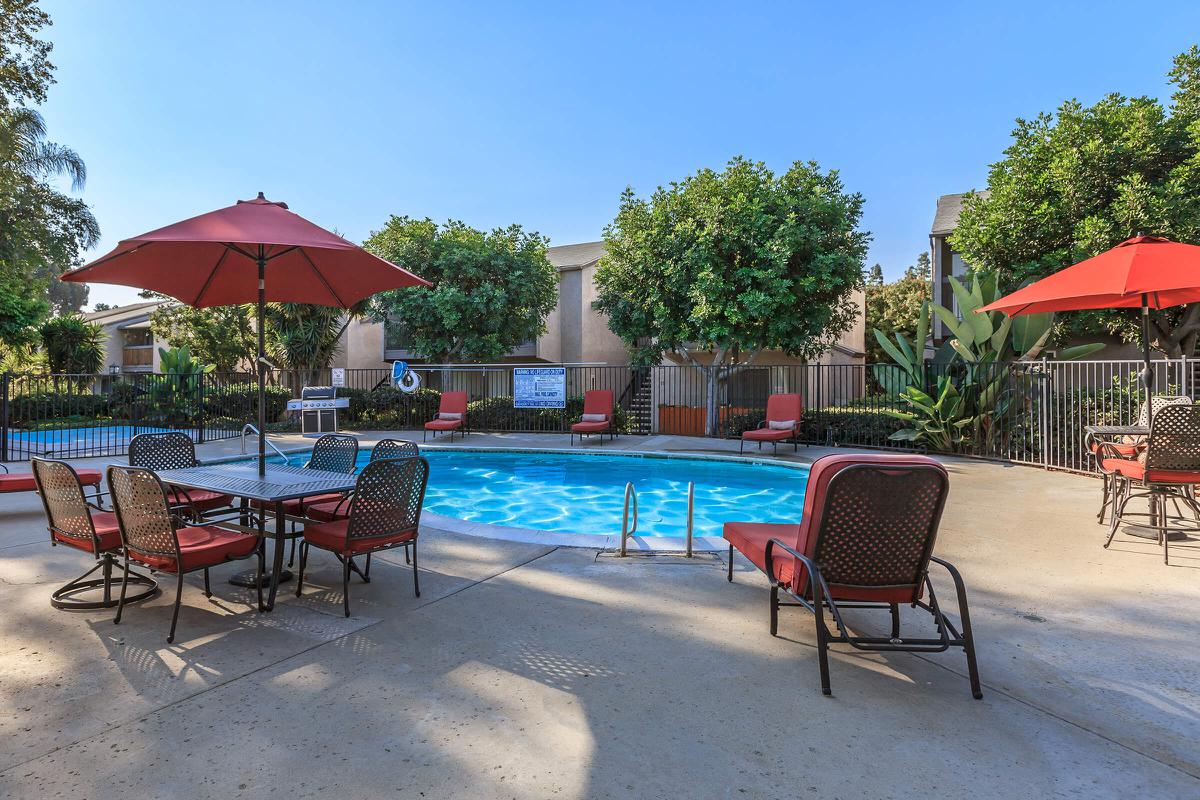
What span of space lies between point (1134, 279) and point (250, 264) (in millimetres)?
7549

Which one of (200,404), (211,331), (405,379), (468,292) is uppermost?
(468,292)

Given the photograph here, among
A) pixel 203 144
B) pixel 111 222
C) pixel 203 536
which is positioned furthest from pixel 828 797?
pixel 111 222

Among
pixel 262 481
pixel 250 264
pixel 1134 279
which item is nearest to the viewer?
pixel 262 481

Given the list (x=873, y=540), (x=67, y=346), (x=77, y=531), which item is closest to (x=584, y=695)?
(x=873, y=540)

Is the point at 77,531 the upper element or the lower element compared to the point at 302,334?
lower

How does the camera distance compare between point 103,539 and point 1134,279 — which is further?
point 1134,279

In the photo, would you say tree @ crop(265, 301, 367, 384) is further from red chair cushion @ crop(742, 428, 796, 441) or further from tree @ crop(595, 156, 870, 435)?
red chair cushion @ crop(742, 428, 796, 441)

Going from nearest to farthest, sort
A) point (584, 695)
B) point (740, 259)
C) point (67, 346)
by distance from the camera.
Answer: point (584, 695)
point (740, 259)
point (67, 346)

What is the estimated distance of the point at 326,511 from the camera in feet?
14.5

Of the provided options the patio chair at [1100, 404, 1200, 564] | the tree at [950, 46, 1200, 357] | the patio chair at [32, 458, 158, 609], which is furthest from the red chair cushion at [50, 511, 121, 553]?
the tree at [950, 46, 1200, 357]

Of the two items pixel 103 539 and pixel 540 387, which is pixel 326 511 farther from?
pixel 540 387

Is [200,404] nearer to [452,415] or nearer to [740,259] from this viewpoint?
[452,415]

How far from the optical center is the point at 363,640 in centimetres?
319

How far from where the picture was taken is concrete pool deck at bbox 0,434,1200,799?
6.68 ft
